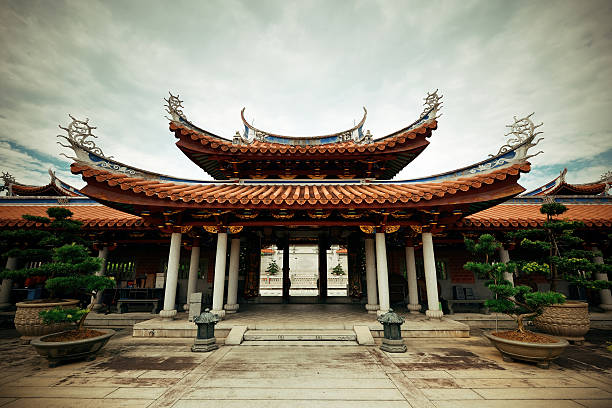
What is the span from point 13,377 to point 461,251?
1311 cm

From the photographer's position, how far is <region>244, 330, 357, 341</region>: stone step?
5965 millimetres

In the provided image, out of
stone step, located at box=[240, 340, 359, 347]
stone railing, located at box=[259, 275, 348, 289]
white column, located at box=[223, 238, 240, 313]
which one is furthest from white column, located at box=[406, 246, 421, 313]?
stone railing, located at box=[259, 275, 348, 289]

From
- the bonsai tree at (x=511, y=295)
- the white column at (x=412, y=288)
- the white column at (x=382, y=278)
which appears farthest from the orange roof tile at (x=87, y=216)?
the bonsai tree at (x=511, y=295)

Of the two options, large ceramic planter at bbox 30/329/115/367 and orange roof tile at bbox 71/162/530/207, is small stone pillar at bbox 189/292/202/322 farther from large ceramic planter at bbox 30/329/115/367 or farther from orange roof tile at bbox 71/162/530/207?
orange roof tile at bbox 71/162/530/207

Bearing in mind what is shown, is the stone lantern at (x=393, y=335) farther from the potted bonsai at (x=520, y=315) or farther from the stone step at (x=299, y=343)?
the potted bonsai at (x=520, y=315)

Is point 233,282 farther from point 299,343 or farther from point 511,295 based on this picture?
point 511,295

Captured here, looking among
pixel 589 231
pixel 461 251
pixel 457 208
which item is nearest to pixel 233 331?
pixel 457 208

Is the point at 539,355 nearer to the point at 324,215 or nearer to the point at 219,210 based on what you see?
the point at 324,215

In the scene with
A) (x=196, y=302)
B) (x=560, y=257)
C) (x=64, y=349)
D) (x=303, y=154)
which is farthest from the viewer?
(x=303, y=154)

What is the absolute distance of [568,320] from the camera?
5922 millimetres

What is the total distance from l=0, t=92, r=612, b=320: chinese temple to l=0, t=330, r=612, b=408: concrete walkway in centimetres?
200

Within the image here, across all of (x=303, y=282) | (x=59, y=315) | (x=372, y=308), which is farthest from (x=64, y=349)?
(x=303, y=282)

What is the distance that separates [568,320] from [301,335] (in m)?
6.37

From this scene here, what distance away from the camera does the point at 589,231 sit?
8.61m
